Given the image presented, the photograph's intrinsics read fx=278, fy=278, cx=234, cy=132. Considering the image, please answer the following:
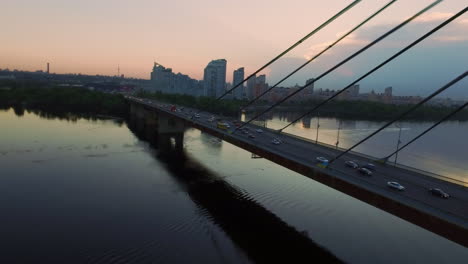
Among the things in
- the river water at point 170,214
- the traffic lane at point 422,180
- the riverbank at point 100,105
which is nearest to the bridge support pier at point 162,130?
the river water at point 170,214

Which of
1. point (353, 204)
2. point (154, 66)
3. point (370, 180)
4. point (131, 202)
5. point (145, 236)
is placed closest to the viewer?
point (370, 180)

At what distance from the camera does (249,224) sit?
16.8m

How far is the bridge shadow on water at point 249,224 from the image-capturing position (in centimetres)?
1385

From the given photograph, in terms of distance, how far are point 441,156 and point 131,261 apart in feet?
130

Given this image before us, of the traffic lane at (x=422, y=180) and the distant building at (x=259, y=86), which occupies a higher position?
the distant building at (x=259, y=86)

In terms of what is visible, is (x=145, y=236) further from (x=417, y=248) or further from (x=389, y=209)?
(x=417, y=248)

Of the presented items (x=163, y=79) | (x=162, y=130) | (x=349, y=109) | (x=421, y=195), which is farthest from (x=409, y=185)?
(x=163, y=79)

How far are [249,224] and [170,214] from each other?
5.04m

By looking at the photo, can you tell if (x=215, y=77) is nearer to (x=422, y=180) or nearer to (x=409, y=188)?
(x=422, y=180)

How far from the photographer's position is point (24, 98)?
7581 cm

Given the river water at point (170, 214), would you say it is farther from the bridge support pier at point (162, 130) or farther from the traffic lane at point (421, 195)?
the bridge support pier at point (162, 130)

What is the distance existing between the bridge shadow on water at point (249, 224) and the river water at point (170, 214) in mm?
94

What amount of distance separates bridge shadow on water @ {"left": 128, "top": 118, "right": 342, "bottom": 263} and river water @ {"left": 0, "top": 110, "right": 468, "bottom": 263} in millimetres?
94

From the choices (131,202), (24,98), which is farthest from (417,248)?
(24,98)
